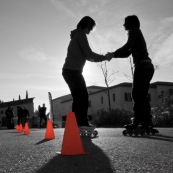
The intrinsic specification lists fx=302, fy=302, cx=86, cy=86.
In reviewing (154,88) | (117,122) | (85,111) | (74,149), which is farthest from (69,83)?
(154,88)

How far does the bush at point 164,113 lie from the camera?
16516 mm

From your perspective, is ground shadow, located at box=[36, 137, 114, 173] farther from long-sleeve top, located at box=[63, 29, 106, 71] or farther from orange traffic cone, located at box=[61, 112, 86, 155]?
long-sleeve top, located at box=[63, 29, 106, 71]

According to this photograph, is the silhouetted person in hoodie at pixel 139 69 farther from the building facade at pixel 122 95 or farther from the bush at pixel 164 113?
the building facade at pixel 122 95

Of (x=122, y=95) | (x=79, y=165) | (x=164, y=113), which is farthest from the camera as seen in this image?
(x=122, y=95)

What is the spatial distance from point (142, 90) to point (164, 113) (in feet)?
39.0

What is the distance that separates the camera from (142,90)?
5.62 meters

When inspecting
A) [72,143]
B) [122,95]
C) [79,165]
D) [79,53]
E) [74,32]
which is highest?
[122,95]

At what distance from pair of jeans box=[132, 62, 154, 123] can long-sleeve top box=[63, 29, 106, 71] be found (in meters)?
0.77

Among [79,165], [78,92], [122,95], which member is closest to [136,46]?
[78,92]

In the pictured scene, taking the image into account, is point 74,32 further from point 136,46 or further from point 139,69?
point 139,69

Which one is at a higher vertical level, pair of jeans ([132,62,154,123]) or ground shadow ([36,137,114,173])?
pair of jeans ([132,62,154,123])

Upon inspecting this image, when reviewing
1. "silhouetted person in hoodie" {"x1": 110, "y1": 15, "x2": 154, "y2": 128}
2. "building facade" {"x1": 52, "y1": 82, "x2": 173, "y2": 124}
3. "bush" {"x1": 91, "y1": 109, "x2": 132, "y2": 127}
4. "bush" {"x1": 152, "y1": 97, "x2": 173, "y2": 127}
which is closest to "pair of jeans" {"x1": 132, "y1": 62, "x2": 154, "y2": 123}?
"silhouetted person in hoodie" {"x1": 110, "y1": 15, "x2": 154, "y2": 128}

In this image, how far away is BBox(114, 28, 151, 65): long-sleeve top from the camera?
5.60 metres

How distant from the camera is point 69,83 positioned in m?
5.62
